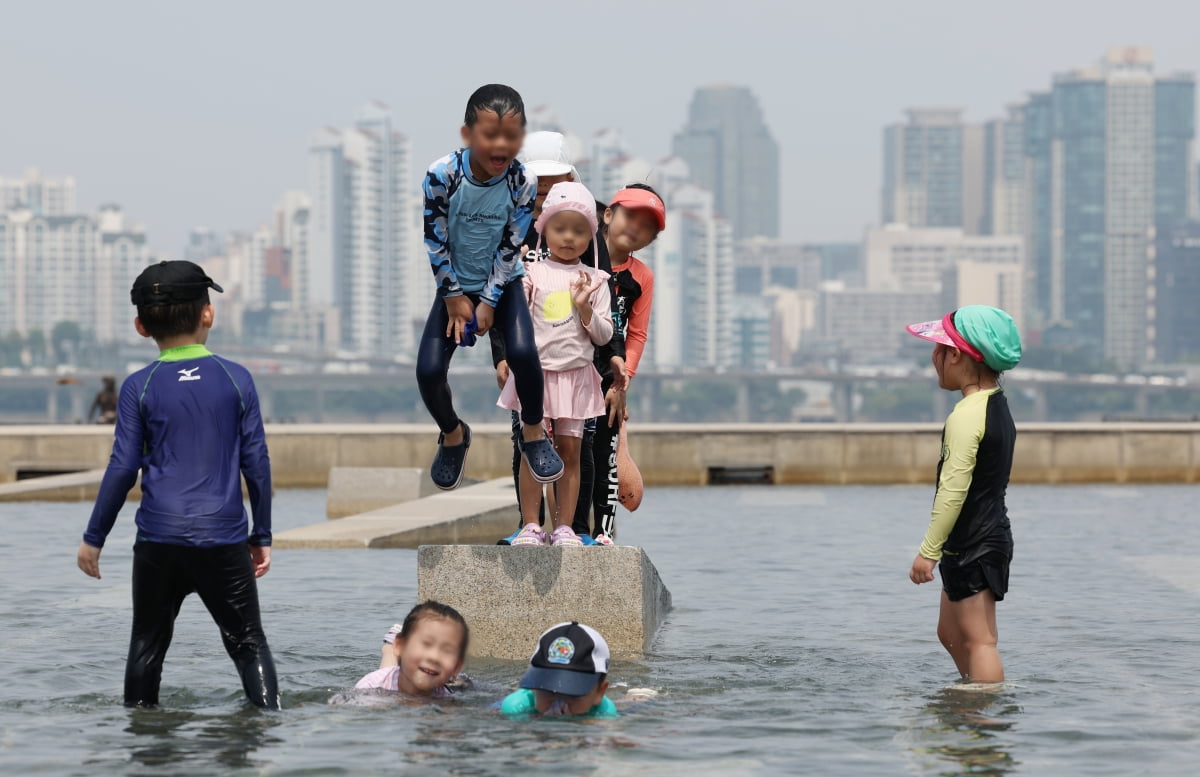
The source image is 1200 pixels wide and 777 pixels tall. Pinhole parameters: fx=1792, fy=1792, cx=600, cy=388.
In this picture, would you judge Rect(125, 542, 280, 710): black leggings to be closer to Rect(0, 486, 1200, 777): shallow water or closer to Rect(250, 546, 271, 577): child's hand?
Rect(250, 546, 271, 577): child's hand

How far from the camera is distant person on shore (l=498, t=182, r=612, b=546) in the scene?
7.77 meters

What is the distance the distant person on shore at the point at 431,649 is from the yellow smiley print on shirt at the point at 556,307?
1487 mm

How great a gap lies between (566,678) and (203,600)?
134 cm

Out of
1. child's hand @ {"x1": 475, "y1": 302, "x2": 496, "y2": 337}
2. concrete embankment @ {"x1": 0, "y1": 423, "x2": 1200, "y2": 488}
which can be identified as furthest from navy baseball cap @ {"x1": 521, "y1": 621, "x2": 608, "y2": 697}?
concrete embankment @ {"x1": 0, "y1": 423, "x2": 1200, "y2": 488}

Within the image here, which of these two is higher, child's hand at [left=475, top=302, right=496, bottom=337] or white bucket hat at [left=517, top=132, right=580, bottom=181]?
white bucket hat at [left=517, top=132, right=580, bottom=181]

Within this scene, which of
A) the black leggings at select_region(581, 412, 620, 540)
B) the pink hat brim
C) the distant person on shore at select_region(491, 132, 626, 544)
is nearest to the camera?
the pink hat brim

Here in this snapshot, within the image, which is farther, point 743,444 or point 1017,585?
point 743,444

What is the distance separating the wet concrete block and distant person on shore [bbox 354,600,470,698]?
1.34 meters

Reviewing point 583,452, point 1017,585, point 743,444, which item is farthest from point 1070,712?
point 743,444

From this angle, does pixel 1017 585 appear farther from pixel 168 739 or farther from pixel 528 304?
pixel 168 739

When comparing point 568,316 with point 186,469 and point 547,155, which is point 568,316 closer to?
point 547,155

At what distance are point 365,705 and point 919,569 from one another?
7.32 feet

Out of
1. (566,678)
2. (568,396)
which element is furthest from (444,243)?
(566,678)

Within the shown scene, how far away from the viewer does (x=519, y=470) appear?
831 cm
